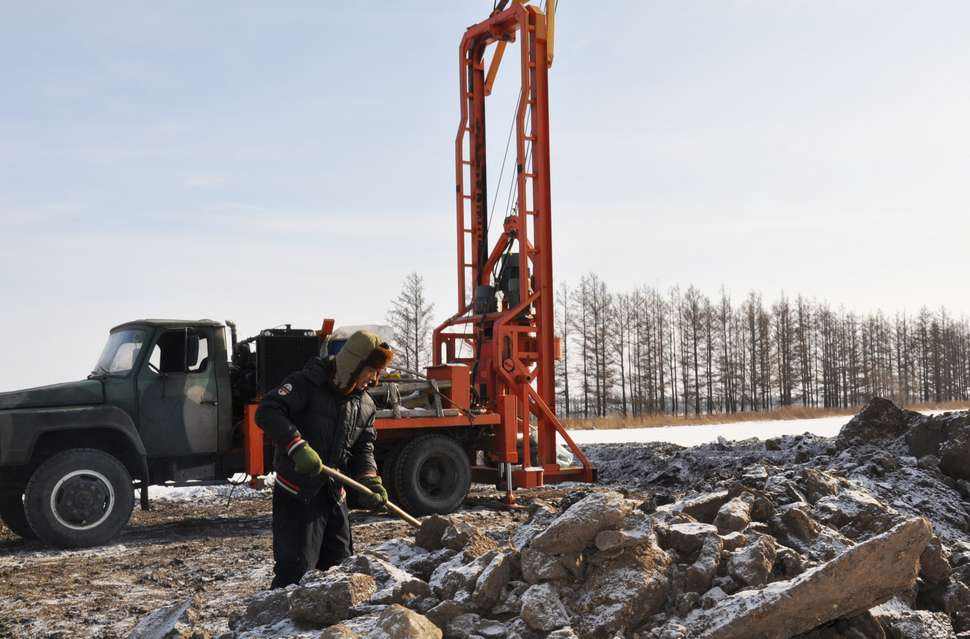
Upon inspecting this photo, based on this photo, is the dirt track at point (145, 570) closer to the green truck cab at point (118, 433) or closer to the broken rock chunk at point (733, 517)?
the green truck cab at point (118, 433)

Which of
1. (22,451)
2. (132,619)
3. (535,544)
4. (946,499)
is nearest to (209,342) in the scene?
(22,451)

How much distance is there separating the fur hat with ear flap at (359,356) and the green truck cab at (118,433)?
4.74m

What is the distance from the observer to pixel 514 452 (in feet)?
35.8

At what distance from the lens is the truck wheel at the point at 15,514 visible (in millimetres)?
9117

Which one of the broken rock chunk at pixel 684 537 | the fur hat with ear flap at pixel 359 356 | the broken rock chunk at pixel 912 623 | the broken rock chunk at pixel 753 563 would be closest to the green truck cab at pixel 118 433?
the fur hat with ear flap at pixel 359 356

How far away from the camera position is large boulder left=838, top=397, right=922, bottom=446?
11.2 metres

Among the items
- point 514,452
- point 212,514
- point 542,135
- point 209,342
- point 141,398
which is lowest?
point 212,514

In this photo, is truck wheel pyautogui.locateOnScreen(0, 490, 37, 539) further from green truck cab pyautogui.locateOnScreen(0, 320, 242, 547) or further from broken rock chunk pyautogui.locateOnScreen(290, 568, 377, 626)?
broken rock chunk pyautogui.locateOnScreen(290, 568, 377, 626)

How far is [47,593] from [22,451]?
228cm

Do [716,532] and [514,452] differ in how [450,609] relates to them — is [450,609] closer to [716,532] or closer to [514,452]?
[716,532]

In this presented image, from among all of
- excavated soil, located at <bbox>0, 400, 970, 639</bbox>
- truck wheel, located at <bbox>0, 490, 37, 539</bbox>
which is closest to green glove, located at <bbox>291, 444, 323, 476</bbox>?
excavated soil, located at <bbox>0, 400, 970, 639</bbox>

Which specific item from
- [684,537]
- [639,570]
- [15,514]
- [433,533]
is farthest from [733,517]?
[15,514]

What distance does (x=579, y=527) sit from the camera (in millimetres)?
4492

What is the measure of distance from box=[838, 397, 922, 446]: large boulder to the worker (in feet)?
25.9
